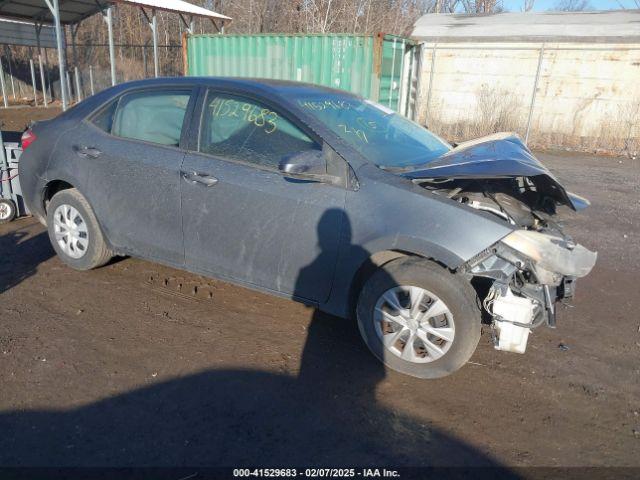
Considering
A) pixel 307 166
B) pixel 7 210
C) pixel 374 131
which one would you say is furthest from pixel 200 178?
pixel 7 210

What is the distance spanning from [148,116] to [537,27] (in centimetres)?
1683

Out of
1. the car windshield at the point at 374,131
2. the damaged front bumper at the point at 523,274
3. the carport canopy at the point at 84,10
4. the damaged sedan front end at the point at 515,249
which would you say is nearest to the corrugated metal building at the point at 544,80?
the carport canopy at the point at 84,10

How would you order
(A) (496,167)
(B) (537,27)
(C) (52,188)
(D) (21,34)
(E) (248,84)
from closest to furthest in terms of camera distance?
(A) (496,167) < (E) (248,84) < (C) (52,188) < (B) (537,27) < (D) (21,34)

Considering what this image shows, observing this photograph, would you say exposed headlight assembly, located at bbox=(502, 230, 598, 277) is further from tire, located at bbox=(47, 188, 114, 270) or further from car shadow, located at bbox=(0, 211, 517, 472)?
tire, located at bbox=(47, 188, 114, 270)

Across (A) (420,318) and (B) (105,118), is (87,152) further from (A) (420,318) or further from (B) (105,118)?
(A) (420,318)

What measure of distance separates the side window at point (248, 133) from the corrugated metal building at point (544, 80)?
1248cm

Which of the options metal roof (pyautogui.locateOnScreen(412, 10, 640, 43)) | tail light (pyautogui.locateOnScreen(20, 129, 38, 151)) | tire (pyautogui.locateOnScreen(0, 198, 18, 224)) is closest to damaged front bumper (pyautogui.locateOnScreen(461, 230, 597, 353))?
tail light (pyautogui.locateOnScreen(20, 129, 38, 151))

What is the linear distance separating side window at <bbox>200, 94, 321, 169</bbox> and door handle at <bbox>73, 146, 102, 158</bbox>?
107 cm

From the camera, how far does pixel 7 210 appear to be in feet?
20.3

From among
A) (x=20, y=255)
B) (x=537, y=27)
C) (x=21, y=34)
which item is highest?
(x=537, y=27)

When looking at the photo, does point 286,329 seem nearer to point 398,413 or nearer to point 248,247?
point 248,247

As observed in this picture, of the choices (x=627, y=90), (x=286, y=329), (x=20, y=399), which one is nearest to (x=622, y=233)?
(x=286, y=329)

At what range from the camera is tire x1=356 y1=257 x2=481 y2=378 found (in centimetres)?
318

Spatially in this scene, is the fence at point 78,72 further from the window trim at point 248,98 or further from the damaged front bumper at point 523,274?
the damaged front bumper at point 523,274
